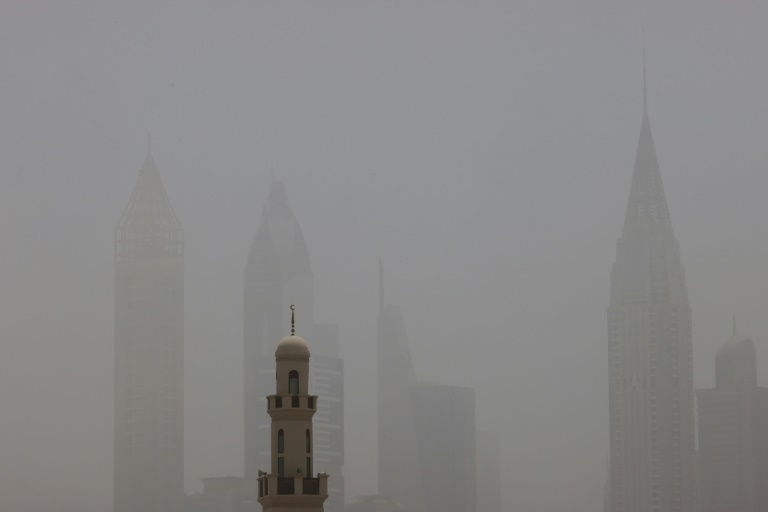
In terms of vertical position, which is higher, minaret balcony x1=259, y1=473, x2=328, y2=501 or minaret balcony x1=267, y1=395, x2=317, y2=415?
minaret balcony x1=267, y1=395, x2=317, y2=415

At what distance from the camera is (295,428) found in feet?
199

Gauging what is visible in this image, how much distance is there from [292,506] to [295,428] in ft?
8.69

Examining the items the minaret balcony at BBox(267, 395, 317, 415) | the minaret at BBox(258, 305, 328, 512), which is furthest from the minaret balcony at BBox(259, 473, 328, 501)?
the minaret balcony at BBox(267, 395, 317, 415)

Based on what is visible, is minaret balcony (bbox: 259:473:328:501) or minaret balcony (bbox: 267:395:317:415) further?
minaret balcony (bbox: 267:395:317:415)

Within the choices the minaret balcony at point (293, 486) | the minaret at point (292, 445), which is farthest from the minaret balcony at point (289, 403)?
the minaret balcony at point (293, 486)

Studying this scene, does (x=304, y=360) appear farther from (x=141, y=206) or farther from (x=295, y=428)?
(x=141, y=206)

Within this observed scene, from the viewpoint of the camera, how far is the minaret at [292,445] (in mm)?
59906

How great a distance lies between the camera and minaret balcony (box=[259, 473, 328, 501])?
5984cm

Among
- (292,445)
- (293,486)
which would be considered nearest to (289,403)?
(292,445)

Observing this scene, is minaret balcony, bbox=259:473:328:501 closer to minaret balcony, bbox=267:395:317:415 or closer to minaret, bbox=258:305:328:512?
minaret, bbox=258:305:328:512

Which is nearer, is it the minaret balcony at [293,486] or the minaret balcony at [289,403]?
the minaret balcony at [293,486]

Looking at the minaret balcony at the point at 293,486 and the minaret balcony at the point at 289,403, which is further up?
the minaret balcony at the point at 289,403

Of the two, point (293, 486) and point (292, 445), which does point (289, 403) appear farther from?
point (293, 486)

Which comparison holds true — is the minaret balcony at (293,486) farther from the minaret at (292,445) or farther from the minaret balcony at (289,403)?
the minaret balcony at (289,403)
